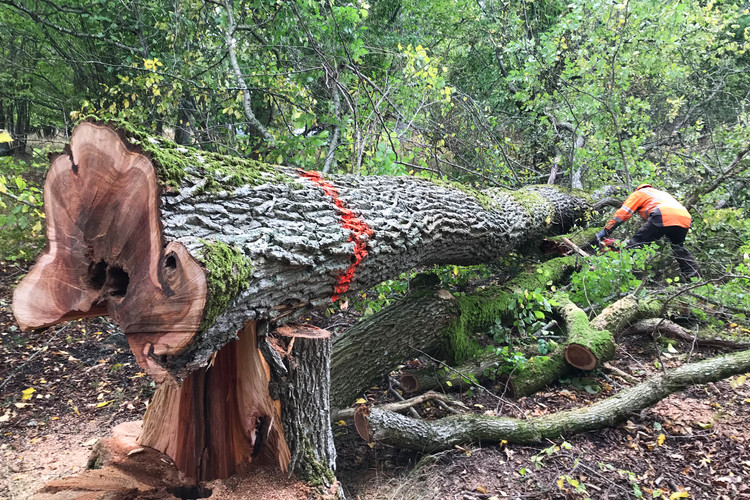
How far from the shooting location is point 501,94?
9.62m

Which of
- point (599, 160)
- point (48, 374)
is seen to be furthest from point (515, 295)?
point (48, 374)

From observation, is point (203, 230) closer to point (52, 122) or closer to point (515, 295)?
point (515, 295)

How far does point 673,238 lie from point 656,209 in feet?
1.45

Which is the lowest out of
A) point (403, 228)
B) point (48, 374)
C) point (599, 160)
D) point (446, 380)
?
point (48, 374)

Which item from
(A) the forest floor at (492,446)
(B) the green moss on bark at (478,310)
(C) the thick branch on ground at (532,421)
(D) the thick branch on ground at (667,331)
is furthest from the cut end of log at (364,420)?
(D) the thick branch on ground at (667,331)

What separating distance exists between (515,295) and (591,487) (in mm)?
2039

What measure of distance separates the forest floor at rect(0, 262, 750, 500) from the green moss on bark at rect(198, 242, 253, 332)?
105cm

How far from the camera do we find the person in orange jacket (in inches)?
204

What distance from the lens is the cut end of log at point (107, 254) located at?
1394 millimetres

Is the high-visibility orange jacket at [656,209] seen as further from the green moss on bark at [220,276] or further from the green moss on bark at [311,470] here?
the green moss on bark at [220,276]

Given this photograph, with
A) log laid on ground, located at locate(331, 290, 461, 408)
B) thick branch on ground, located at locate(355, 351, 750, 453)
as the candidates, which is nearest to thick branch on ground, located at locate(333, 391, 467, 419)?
log laid on ground, located at locate(331, 290, 461, 408)

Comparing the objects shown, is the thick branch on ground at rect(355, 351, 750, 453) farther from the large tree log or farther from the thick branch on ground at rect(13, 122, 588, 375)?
the thick branch on ground at rect(13, 122, 588, 375)

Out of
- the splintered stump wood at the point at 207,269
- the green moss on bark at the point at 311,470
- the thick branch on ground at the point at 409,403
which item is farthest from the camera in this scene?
the thick branch on ground at the point at 409,403

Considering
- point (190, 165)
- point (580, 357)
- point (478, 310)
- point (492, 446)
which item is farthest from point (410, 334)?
point (190, 165)
